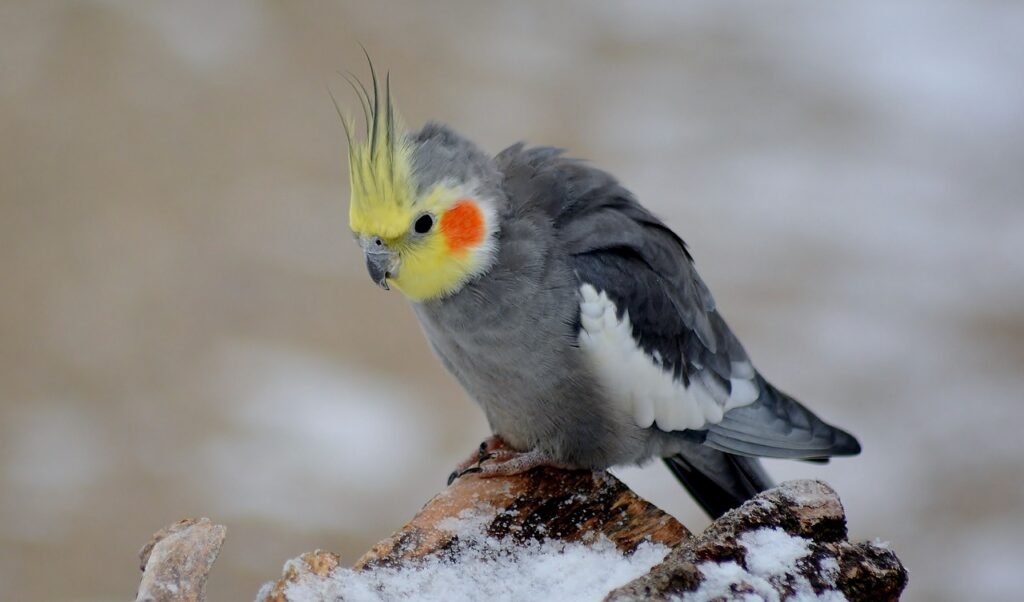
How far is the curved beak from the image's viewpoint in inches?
125

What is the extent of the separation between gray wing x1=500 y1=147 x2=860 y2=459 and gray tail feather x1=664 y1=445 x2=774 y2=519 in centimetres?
18

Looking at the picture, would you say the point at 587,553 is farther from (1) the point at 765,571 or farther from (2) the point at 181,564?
(2) the point at 181,564

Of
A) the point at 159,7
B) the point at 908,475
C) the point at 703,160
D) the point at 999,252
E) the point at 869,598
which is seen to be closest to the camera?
the point at 869,598

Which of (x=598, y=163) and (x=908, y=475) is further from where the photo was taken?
(x=598, y=163)

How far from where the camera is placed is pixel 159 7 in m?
9.52

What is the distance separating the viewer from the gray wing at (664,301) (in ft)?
11.4

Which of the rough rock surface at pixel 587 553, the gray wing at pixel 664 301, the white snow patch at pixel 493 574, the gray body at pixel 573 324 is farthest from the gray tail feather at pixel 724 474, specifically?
the white snow patch at pixel 493 574

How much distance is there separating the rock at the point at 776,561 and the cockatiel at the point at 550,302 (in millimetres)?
977

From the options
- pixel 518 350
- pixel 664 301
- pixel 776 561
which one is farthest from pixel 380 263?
pixel 776 561

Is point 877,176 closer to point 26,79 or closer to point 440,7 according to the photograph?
point 440,7

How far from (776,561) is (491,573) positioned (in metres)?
0.73

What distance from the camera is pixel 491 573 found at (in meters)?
2.68

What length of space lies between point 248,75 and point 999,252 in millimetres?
6212

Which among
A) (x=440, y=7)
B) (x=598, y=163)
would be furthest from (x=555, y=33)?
(x=598, y=163)
